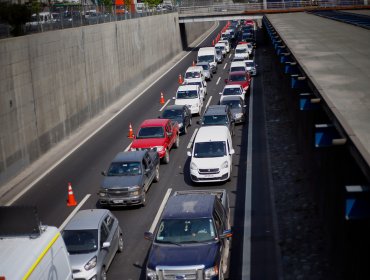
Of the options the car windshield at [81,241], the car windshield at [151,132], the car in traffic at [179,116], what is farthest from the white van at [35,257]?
the car in traffic at [179,116]

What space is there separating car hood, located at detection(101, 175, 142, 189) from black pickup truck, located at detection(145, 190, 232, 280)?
443cm

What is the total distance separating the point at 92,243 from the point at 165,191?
7.37m

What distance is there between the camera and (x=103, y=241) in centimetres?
1474

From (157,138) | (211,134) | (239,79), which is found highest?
(239,79)

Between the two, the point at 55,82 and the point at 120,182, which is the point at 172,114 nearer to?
the point at 55,82

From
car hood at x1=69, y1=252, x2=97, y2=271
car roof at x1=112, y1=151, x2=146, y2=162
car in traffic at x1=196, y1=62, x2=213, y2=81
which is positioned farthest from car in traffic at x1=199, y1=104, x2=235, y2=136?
car in traffic at x1=196, y1=62, x2=213, y2=81

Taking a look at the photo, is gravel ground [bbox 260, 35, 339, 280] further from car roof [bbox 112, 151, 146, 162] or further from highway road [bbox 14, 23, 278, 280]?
car roof [bbox 112, 151, 146, 162]

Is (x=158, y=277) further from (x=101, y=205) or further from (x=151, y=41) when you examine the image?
(x=151, y=41)

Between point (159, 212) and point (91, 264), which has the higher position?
point (91, 264)

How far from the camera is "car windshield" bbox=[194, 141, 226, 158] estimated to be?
2262cm

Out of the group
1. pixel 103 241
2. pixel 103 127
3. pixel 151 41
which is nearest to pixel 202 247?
pixel 103 241

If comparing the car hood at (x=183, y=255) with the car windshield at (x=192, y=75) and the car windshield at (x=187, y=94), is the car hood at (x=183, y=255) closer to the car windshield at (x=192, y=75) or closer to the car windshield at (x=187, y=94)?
the car windshield at (x=187, y=94)

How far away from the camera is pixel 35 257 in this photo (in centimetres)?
955

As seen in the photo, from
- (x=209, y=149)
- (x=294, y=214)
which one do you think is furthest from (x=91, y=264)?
(x=209, y=149)
